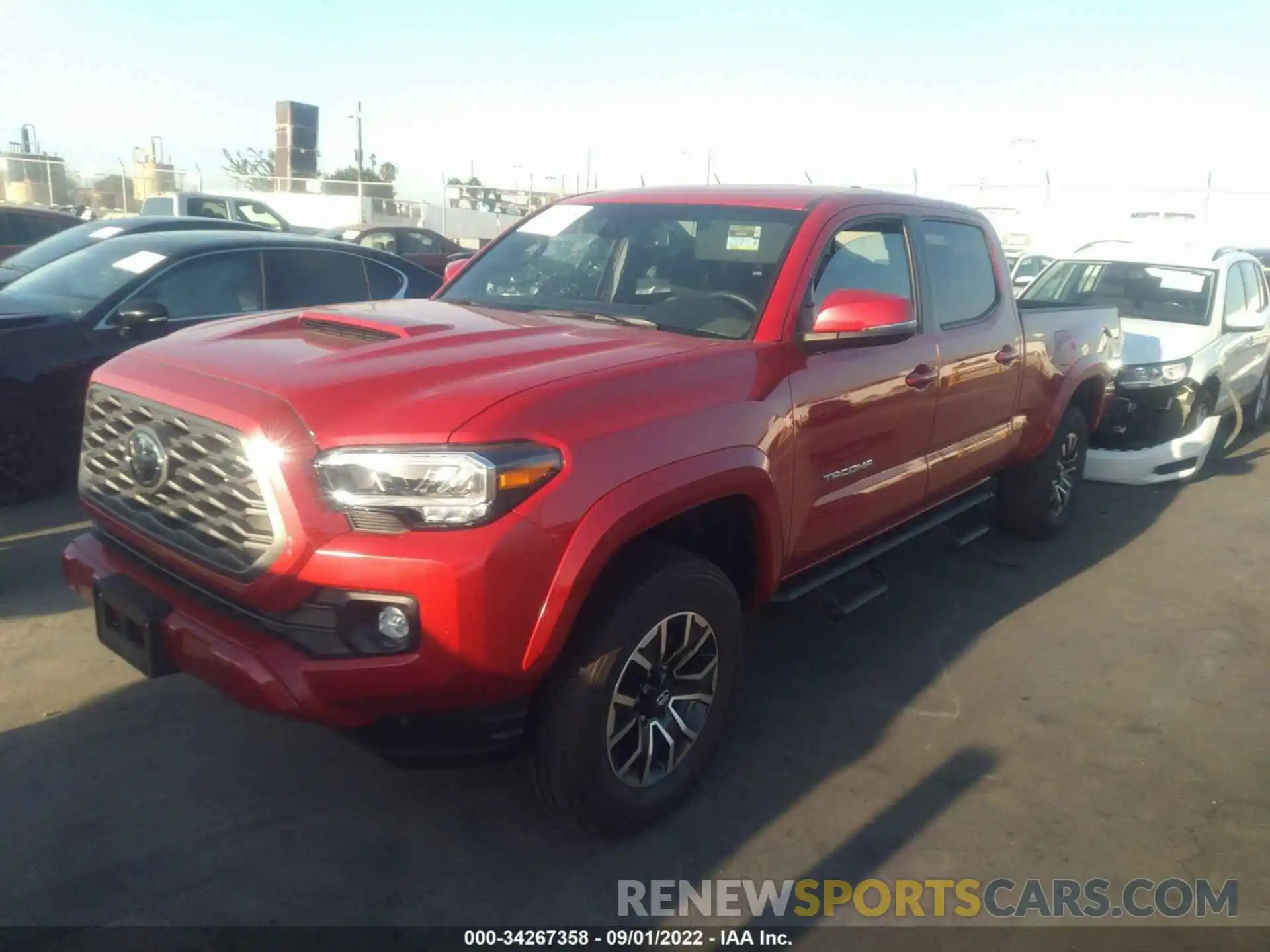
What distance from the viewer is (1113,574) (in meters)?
5.62

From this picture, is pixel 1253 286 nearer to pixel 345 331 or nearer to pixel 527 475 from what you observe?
pixel 345 331

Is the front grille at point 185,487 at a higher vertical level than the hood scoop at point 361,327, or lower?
lower

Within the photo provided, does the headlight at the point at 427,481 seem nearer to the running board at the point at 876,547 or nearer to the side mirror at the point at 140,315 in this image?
the running board at the point at 876,547

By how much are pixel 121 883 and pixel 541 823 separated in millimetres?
1172

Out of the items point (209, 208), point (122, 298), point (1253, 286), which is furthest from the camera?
point (209, 208)

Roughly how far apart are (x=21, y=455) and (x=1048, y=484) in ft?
19.1

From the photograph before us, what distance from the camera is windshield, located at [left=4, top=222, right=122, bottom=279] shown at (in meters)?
7.14

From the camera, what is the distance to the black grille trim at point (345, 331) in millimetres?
3129

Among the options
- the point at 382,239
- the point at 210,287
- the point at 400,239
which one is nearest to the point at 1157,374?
the point at 210,287

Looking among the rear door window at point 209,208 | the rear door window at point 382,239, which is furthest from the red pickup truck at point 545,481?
the rear door window at point 209,208

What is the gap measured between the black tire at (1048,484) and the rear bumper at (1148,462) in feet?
4.08

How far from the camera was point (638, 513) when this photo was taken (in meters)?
2.68

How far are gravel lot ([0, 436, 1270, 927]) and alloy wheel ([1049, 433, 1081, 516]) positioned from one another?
1.15 meters

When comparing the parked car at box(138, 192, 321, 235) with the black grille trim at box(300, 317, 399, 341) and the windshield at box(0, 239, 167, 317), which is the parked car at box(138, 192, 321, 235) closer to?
the windshield at box(0, 239, 167, 317)
